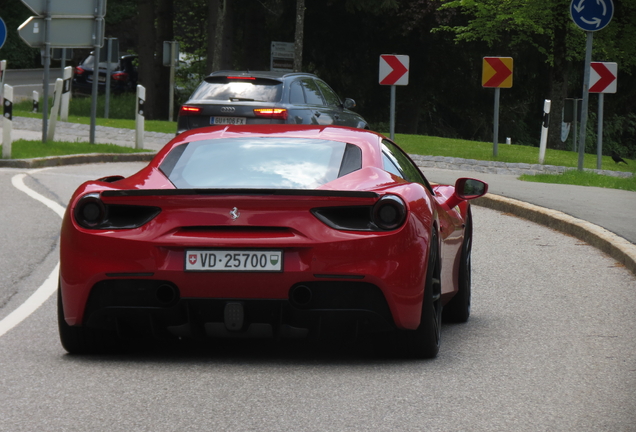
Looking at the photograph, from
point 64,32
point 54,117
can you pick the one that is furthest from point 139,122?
point 64,32

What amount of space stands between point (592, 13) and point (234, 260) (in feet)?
43.1

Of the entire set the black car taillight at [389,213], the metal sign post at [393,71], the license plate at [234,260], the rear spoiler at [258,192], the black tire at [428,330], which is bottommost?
the black tire at [428,330]

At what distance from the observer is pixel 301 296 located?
602 centimetres

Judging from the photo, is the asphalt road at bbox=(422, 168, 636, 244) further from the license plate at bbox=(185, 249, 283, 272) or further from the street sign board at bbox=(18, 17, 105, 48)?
the street sign board at bbox=(18, 17, 105, 48)

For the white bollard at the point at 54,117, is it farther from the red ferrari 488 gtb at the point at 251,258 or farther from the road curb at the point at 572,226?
the red ferrari 488 gtb at the point at 251,258

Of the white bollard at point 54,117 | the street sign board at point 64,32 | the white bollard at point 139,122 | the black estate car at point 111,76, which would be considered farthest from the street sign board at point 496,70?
the black estate car at point 111,76

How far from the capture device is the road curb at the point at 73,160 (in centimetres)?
1912

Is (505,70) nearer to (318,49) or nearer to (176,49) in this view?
(176,49)

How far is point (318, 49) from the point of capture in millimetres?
43969

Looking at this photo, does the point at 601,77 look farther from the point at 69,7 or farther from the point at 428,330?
the point at 428,330

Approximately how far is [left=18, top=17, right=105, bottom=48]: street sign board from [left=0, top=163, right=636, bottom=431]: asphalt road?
13699 mm

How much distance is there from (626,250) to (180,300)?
5518mm

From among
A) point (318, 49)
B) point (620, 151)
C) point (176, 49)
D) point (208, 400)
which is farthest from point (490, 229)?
point (620, 151)

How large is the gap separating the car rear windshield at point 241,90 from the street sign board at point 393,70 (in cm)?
379
